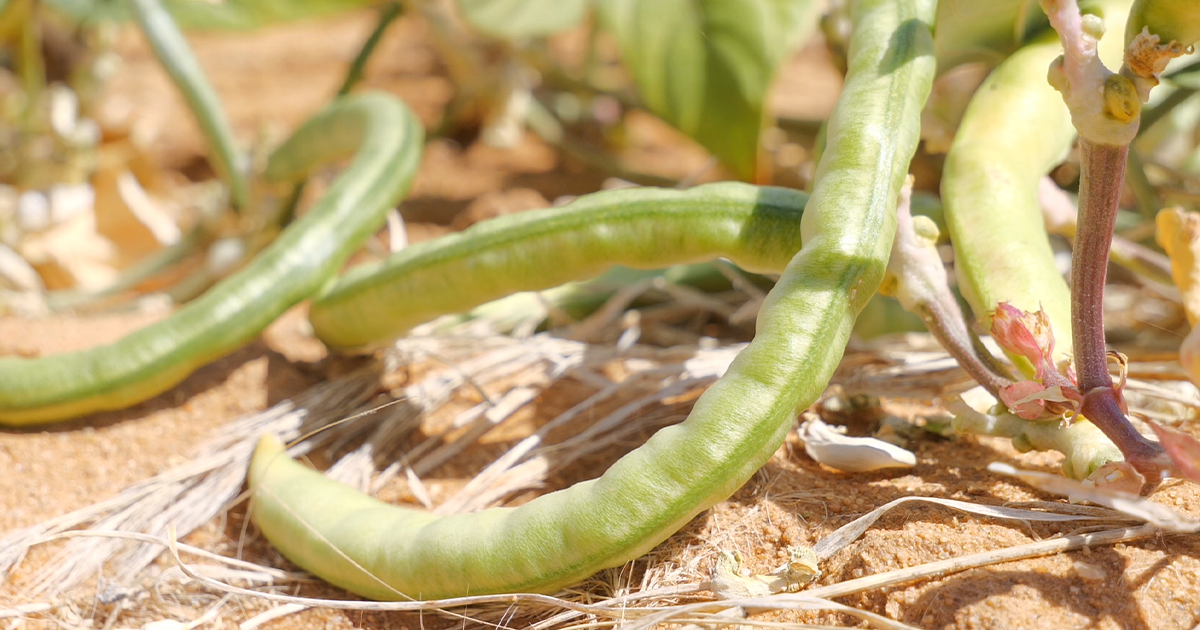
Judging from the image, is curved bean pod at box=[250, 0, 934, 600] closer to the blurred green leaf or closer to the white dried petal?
the white dried petal

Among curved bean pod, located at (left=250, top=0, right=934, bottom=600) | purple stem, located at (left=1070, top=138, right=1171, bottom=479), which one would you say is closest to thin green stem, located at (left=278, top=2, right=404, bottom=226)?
curved bean pod, located at (left=250, top=0, right=934, bottom=600)

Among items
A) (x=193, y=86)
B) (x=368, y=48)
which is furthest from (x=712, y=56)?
(x=193, y=86)

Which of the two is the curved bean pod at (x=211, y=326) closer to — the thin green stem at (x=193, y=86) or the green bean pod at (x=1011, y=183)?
the thin green stem at (x=193, y=86)

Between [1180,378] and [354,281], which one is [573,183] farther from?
[1180,378]

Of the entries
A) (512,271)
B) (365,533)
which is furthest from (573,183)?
(365,533)

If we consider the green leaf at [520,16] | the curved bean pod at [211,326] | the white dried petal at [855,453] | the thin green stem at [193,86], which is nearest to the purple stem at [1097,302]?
the white dried petal at [855,453]
